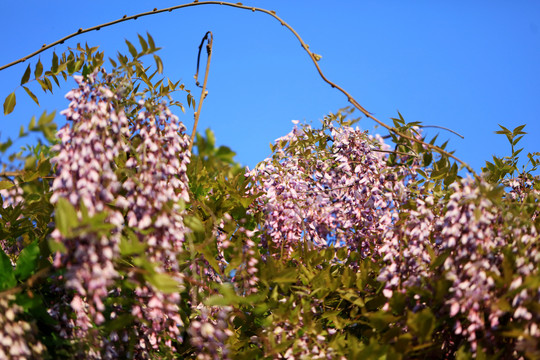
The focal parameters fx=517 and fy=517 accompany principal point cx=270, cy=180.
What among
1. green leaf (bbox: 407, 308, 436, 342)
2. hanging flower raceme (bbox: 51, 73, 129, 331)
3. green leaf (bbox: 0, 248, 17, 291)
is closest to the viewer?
hanging flower raceme (bbox: 51, 73, 129, 331)

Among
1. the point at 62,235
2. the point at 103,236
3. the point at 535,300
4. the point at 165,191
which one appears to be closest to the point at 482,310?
the point at 535,300

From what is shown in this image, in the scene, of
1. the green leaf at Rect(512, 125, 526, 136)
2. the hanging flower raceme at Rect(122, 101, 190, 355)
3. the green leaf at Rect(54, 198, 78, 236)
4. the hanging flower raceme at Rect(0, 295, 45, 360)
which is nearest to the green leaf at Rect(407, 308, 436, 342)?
the hanging flower raceme at Rect(122, 101, 190, 355)

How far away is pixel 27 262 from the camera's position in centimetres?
219

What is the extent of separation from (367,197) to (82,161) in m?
2.11

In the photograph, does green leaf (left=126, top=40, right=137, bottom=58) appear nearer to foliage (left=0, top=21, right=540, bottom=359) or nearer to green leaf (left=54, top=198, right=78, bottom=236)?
foliage (left=0, top=21, right=540, bottom=359)

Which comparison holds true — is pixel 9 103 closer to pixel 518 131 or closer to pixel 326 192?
pixel 326 192

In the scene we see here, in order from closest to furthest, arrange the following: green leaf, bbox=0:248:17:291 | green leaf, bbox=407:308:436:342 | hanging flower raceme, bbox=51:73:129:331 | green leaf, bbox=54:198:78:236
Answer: green leaf, bbox=54:198:78:236, hanging flower raceme, bbox=51:73:129:331, green leaf, bbox=407:308:436:342, green leaf, bbox=0:248:17:291

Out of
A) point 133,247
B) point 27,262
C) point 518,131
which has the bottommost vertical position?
point 133,247

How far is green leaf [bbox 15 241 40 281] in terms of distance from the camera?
86.3 inches

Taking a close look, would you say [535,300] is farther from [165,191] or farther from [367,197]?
[367,197]

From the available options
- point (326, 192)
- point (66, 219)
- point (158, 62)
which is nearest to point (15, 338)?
point (66, 219)

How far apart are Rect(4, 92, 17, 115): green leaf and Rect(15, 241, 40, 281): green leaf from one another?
0.80 meters

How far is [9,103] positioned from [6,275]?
909 millimetres

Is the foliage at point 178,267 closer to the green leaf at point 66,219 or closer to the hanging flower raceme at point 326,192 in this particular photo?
the green leaf at point 66,219
